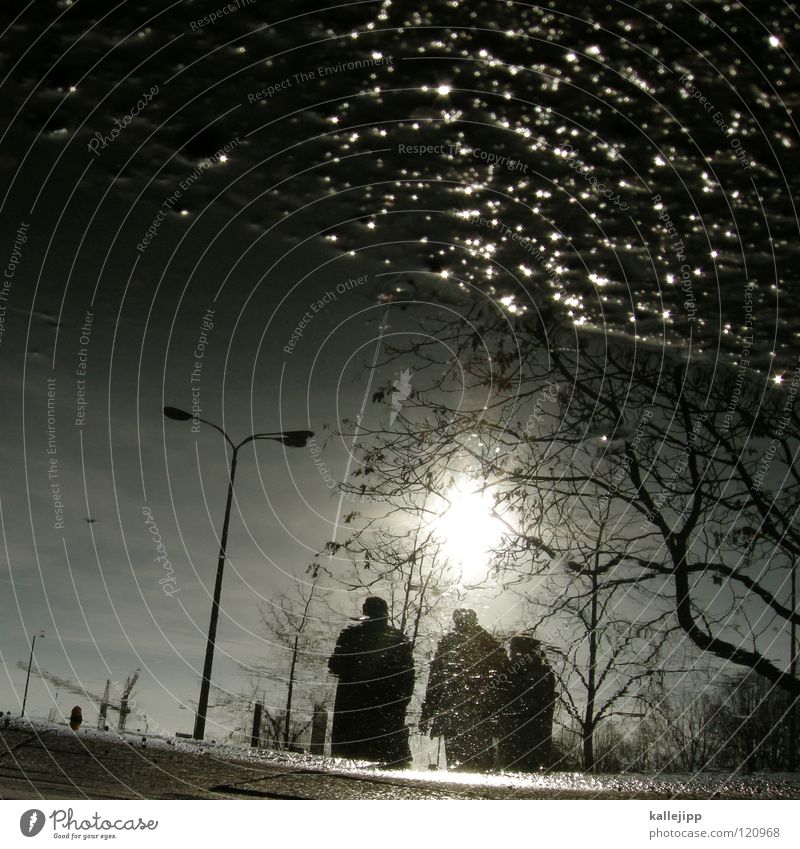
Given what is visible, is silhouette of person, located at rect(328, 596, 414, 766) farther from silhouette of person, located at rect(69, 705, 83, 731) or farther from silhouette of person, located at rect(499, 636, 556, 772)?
silhouette of person, located at rect(69, 705, 83, 731)

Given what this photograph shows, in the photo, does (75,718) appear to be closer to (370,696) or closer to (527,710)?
(370,696)

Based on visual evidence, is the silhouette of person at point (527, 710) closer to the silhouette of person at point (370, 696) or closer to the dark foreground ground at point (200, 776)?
the dark foreground ground at point (200, 776)

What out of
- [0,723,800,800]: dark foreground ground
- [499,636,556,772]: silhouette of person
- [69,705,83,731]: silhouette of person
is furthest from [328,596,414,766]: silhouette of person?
[69,705,83,731]: silhouette of person

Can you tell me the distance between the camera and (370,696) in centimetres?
235

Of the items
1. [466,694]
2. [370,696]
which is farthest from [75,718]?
[466,694]

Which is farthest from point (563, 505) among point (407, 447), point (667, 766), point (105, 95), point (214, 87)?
point (105, 95)

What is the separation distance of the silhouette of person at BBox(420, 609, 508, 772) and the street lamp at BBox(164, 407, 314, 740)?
0.68m

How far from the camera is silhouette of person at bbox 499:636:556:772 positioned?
2455 millimetres

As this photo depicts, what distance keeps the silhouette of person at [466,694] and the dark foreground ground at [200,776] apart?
93 millimetres

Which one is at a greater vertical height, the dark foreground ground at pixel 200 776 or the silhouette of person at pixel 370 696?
the silhouette of person at pixel 370 696

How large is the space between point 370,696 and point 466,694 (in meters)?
0.32

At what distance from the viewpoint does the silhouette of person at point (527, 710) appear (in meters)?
2.46

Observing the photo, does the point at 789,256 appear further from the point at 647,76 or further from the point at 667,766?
the point at 667,766

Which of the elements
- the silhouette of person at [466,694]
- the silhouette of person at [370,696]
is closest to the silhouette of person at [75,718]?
the silhouette of person at [370,696]
